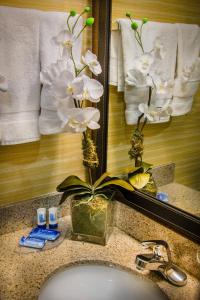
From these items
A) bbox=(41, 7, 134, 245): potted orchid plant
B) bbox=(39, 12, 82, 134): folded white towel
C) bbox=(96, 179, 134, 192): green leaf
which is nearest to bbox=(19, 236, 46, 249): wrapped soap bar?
bbox=(41, 7, 134, 245): potted orchid plant

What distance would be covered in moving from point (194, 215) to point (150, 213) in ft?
0.58

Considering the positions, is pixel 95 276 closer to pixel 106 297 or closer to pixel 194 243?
pixel 106 297

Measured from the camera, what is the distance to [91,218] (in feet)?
3.86

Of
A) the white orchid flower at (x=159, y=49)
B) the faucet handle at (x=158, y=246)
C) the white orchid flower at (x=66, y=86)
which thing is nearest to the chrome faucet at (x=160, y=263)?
the faucet handle at (x=158, y=246)

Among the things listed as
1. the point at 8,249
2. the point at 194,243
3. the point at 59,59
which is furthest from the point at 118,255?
the point at 59,59

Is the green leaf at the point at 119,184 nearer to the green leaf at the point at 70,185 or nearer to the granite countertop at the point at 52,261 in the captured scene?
the green leaf at the point at 70,185

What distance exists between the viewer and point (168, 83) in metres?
1.16

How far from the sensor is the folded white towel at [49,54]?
110cm

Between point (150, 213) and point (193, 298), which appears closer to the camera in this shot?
point (193, 298)

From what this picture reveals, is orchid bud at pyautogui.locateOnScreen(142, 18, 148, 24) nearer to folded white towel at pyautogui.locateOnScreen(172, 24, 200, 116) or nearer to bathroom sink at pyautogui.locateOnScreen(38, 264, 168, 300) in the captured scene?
folded white towel at pyautogui.locateOnScreen(172, 24, 200, 116)

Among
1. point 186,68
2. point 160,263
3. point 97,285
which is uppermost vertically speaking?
point 186,68

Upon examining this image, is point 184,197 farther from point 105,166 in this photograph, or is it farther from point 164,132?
point 105,166

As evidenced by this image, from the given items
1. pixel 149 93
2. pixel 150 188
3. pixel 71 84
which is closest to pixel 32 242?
pixel 150 188

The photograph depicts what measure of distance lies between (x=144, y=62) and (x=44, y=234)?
0.75 meters
